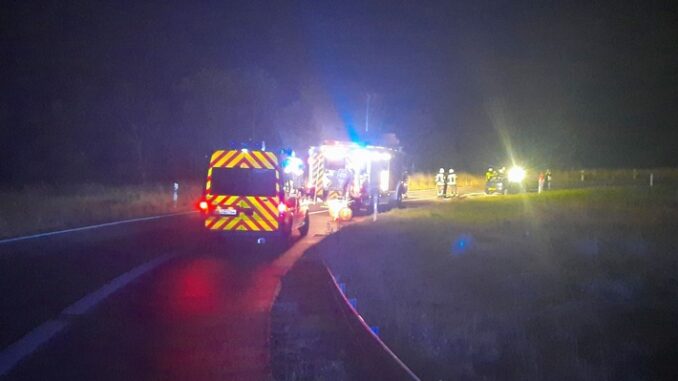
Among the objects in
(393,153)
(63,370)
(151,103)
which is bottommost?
(63,370)

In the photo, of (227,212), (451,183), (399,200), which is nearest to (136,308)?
(227,212)

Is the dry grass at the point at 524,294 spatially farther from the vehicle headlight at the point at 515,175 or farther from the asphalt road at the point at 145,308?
the vehicle headlight at the point at 515,175

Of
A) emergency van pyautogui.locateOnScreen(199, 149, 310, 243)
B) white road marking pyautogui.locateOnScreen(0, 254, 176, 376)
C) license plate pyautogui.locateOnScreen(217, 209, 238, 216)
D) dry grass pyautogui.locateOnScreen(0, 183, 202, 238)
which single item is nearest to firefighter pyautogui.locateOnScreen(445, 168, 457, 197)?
dry grass pyautogui.locateOnScreen(0, 183, 202, 238)

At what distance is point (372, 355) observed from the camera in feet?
24.8

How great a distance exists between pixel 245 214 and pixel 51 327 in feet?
26.0

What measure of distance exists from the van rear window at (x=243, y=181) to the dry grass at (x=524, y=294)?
6.98 feet

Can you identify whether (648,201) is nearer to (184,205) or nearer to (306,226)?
(306,226)

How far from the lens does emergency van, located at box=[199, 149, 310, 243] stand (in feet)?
55.3

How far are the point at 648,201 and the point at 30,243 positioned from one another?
21.2 meters

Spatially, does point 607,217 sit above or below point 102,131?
below

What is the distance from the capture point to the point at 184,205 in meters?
34.2

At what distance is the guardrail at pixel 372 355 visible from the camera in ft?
22.6

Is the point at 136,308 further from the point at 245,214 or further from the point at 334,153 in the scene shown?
the point at 334,153

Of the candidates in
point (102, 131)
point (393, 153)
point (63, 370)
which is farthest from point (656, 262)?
point (102, 131)
